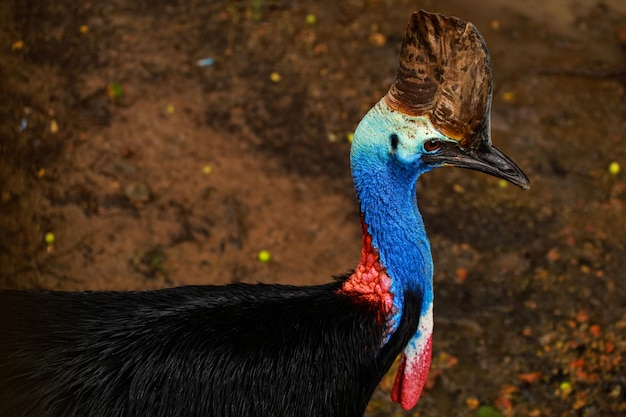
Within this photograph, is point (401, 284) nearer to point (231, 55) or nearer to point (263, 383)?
point (263, 383)

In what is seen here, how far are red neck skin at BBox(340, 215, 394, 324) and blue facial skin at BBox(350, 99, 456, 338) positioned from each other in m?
0.02

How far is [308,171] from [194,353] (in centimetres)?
242

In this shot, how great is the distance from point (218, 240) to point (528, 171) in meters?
1.89

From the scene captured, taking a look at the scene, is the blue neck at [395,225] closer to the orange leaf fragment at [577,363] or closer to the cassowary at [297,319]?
the cassowary at [297,319]

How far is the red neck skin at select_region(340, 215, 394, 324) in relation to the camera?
91.2 inches

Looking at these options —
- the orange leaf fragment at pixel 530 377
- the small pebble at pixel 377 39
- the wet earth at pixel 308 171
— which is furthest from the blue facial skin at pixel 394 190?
the small pebble at pixel 377 39

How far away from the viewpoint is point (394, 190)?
89.9 inches

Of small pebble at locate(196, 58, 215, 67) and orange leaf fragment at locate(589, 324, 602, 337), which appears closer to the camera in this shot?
orange leaf fragment at locate(589, 324, 602, 337)

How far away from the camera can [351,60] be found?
201 inches

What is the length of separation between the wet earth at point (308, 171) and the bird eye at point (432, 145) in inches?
65.9

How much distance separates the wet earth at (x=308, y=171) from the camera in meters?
3.79

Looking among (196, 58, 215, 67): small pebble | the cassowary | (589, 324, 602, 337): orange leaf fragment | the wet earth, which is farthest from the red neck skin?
(196, 58, 215, 67): small pebble

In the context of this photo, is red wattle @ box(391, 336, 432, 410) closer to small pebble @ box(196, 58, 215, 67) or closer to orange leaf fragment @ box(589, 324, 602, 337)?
orange leaf fragment @ box(589, 324, 602, 337)

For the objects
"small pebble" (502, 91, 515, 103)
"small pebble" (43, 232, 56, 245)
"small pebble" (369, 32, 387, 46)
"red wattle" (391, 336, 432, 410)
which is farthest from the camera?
"small pebble" (369, 32, 387, 46)
